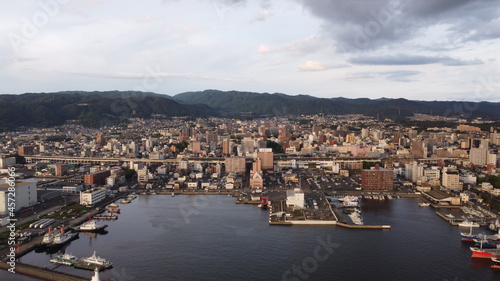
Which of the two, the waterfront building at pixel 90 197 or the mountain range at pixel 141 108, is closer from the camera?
the waterfront building at pixel 90 197

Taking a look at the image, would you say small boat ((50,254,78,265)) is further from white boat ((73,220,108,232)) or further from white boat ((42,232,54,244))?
white boat ((73,220,108,232))

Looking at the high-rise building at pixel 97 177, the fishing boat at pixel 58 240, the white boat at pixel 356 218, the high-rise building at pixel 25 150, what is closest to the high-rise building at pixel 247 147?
the high-rise building at pixel 97 177

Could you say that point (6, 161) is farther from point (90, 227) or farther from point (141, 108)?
point (141, 108)

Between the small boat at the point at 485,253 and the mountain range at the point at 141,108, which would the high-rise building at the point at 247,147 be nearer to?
the small boat at the point at 485,253

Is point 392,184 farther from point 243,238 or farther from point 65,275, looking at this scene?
point 65,275

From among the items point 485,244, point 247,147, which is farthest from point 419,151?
point 485,244

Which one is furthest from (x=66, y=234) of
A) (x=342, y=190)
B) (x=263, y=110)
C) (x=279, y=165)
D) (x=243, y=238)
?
(x=263, y=110)
